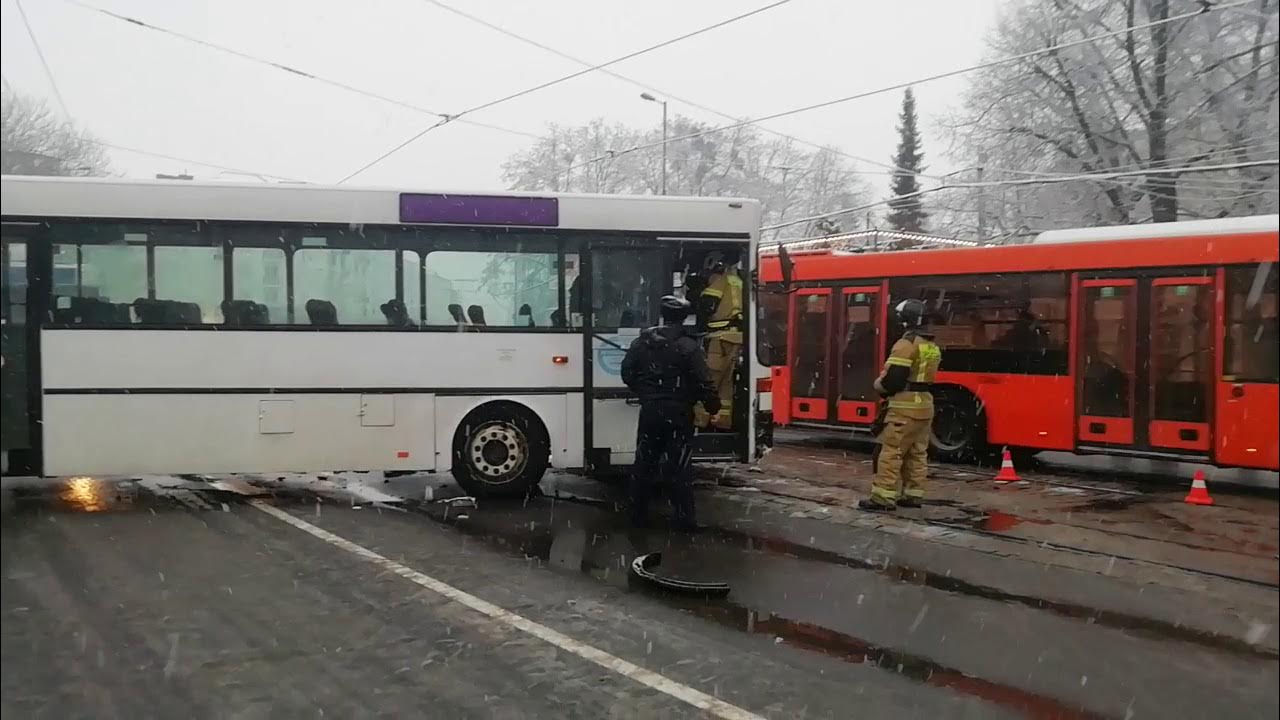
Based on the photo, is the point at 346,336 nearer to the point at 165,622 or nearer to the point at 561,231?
the point at 561,231

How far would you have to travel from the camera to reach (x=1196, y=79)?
90.3 inches

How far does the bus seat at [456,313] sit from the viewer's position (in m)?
8.01

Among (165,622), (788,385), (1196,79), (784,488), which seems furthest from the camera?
(788,385)

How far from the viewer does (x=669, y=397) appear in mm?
6996

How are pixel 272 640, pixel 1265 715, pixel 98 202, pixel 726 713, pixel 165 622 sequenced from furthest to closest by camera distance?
1. pixel 98 202
2. pixel 272 640
3. pixel 165 622
4. pixel 726 713
5. pixel 1265 715

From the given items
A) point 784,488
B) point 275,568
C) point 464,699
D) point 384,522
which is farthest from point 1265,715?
point 784,488

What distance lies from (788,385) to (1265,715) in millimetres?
11269

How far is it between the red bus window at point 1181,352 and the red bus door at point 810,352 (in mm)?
10105

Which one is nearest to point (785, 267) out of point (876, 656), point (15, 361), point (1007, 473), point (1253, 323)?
point (1007, 473)

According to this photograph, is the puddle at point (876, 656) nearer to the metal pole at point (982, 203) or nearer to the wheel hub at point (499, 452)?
the metal pole at point (982, 203)

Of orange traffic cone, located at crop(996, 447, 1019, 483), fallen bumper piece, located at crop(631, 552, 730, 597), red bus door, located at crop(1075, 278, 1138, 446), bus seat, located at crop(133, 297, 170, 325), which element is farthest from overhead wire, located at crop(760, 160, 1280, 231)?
bus seat, located at crop(133, 297, 170, 325)

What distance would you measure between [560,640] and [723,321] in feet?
14.9

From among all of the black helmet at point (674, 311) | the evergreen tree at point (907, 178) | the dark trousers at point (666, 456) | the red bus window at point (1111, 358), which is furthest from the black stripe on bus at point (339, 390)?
the red bus window at point (1111, 358)

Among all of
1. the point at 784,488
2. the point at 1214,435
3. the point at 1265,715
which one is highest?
the point at 1214,435
